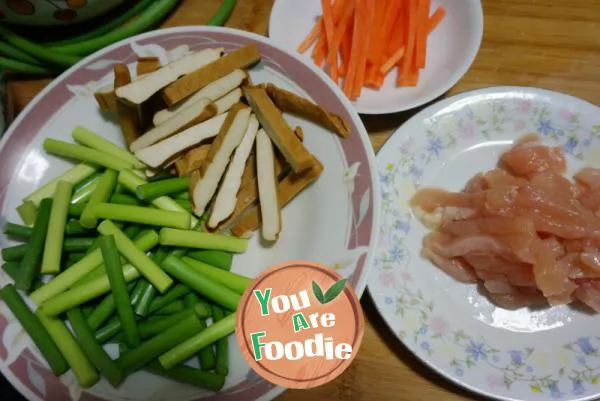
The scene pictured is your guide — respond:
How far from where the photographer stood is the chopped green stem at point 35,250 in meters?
1.03

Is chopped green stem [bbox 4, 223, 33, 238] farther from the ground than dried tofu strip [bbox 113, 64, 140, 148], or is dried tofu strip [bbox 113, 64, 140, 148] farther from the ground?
dried tofu strip [bbox 113, 64, 140, 148]

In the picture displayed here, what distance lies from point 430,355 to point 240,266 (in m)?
0.43

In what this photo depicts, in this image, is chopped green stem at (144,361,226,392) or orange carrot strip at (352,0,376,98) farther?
orange carrot strip at (352,0,376,98)

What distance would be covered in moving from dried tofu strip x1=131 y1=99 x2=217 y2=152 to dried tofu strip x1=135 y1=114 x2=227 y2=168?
11 mm

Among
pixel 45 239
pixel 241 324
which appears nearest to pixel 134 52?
pixel 45 239

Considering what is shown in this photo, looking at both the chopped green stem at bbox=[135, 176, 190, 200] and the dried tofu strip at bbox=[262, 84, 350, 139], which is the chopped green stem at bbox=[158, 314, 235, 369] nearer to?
the chopped green stem at bbox=[135, 176, 190, 200]

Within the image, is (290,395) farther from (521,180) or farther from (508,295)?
(521,180)

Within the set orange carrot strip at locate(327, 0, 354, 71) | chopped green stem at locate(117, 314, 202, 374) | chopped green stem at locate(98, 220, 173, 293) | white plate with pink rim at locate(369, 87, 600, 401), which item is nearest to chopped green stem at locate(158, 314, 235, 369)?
chopped green stem at locate(117, 314, 202, 374)

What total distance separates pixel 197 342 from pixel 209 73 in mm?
536

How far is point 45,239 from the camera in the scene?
106 centimetres

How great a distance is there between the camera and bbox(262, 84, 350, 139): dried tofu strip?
1.09m

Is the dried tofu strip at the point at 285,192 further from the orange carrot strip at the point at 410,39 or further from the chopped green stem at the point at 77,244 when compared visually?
the orange carrot strip at the point at 410,39

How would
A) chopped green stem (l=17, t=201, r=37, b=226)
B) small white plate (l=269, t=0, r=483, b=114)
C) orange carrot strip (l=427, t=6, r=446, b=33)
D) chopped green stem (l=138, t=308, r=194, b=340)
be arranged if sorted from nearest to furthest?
1. chopped green stem (l=138, t=308, r=194, b=340)
2. chopped green stem (l=17, t=201, r=37, b=226)
3. small white plate (l=269, t=0, r=483, b=114)
4. orange carrot strip (l=427, t=6, r=446, b=33)

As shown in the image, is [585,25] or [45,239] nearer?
[45,239]
